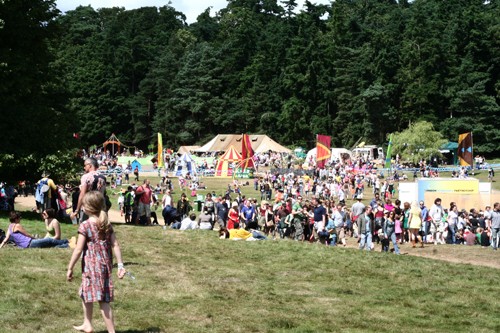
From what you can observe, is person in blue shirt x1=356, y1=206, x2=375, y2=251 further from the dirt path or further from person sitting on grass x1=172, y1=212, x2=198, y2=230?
person sitting on grass x1=172, y1=212, x2=198, y2=230

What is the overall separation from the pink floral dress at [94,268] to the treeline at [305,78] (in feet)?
216

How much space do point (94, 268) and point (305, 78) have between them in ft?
279

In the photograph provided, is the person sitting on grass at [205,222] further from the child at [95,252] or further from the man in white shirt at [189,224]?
the child at [95,252]

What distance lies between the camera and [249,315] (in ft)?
33.2

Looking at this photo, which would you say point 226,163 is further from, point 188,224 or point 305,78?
point 188,224

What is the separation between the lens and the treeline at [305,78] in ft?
269

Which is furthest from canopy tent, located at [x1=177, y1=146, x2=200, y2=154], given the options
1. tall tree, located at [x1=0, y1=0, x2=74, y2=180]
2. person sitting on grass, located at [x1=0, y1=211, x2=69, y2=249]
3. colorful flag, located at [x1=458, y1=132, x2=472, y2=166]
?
person sitting on grass, located at [x1=0, y1=211, x2=69, y2=249]

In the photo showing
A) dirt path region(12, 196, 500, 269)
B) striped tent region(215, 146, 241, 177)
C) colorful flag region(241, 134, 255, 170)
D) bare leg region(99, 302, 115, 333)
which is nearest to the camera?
bare leg region(99, 302, 115, 333)

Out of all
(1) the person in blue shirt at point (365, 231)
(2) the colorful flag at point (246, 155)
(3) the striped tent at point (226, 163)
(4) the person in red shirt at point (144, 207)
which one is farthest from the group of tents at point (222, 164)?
(1) the person in blue shirt at point (365, 231)

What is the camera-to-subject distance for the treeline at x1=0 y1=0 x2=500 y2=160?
269 feet

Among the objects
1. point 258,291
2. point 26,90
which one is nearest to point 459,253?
point 258,291

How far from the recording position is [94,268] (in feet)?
25.5

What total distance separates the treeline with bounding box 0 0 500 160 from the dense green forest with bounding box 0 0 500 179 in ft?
0.50

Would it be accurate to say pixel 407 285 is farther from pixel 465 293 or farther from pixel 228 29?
pixel 228 29
